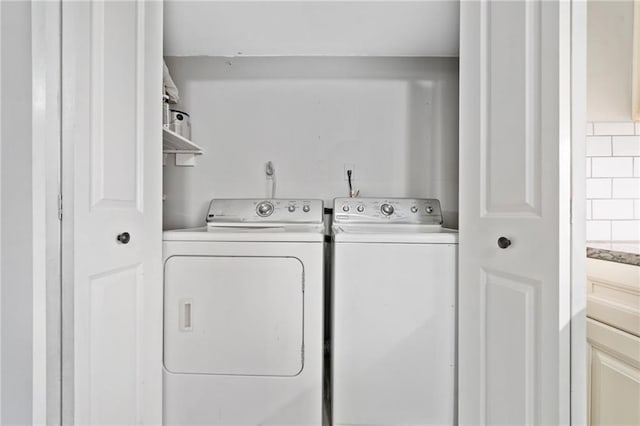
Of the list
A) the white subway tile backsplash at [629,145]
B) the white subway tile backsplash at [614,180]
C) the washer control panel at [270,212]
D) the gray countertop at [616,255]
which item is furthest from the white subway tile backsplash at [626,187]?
the washer control panel at [270,212]

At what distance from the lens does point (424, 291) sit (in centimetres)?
127

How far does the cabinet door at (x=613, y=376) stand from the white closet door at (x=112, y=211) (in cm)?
157

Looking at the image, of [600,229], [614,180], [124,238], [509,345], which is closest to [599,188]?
[614,180]

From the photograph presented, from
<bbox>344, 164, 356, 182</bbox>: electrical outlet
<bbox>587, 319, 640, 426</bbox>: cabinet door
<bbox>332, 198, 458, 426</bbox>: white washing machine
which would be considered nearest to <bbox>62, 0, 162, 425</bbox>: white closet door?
<bbox>332, 198, 458, 426</bbox>: white washing machine

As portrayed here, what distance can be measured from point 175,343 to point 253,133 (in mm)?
1279

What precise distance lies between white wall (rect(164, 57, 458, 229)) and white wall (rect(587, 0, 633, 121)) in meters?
0.70

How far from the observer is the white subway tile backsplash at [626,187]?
1.41 meters

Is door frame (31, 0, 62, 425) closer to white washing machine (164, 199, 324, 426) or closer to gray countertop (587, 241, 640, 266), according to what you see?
white washing machine (164, 199, 324, 426)

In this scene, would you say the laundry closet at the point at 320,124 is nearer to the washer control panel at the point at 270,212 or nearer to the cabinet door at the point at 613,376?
the washer control panel at the point at 270,212

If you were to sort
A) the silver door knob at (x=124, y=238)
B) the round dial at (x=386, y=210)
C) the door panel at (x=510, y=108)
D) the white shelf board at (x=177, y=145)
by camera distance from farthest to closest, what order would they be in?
the round dial at (x=386, y=210)
the white shelf board at (x=177, y=145)
the silver door knob at (x=124, y=238)
the door panel at (x=510, y=108)

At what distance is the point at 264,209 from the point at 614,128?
1.72m

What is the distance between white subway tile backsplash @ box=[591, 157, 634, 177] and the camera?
55.6 inches

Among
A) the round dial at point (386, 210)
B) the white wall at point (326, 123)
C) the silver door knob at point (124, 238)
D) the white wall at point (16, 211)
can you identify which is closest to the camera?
the white wall at point (16, 211)

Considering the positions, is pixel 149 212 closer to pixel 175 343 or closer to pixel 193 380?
pixel 175 343
